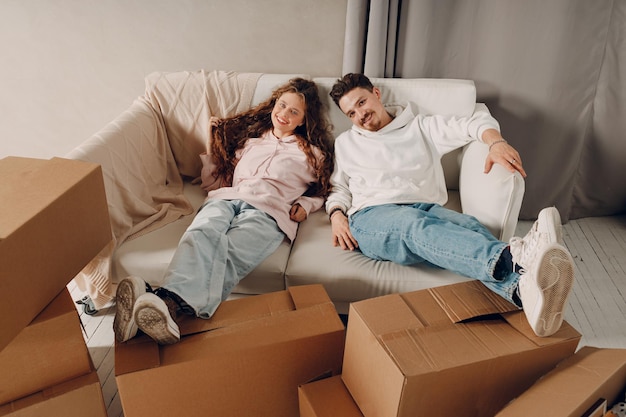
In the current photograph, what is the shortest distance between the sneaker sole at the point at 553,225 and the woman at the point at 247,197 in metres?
0.79

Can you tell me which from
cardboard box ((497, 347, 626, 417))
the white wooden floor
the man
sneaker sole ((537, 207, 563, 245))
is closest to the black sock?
the man

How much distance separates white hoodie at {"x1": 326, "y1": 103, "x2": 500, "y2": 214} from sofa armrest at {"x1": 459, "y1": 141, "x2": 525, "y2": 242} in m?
0.08

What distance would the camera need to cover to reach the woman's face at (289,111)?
1819 millimetres

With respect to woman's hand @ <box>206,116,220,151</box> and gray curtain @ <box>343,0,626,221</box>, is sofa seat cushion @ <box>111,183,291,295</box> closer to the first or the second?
woman's hand @ <box>206,116,220,151</box>

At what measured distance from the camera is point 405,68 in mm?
2082

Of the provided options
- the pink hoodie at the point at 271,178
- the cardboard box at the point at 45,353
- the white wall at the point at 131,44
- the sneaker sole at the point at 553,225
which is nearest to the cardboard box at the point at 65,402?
the cardboard box at the point at 45,353

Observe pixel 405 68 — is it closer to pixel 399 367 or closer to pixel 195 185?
pixel 195 185

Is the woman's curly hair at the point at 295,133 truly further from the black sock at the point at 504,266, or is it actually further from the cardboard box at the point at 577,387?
the cardboard box at the point at 577,387

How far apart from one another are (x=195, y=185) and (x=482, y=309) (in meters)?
1.29

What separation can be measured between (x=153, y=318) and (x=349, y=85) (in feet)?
3.52

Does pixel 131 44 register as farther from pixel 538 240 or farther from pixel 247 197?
pixel 538 240

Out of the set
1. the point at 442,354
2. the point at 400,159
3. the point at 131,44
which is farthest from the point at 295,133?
the point at 442,354

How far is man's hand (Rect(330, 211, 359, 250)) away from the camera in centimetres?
157

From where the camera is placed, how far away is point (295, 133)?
1.89 meters
